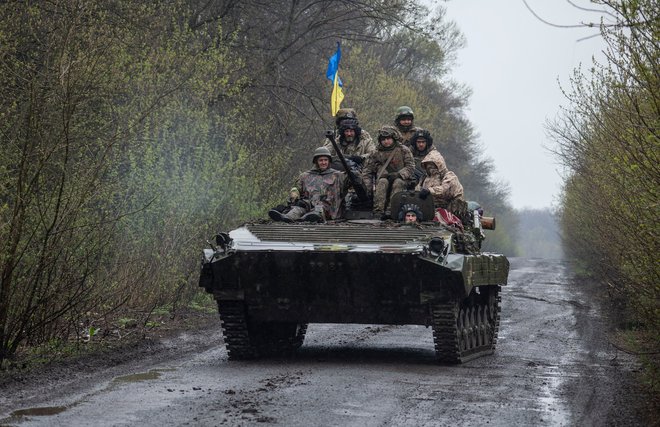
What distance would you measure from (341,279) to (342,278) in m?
0.02

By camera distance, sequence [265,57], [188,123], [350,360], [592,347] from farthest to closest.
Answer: [265,57] → [188,123] → [592,347] → [350,360]

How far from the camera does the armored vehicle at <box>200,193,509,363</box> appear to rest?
11156mm

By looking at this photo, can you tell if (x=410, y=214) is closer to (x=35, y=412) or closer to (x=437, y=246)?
(x=437, y=246)

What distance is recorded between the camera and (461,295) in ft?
37.2

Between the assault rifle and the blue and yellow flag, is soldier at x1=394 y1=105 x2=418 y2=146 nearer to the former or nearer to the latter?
the assault rifle

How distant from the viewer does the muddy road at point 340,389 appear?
8.09 metres

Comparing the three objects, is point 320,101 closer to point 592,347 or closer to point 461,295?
point 592,347

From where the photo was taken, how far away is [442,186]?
13.8 meters

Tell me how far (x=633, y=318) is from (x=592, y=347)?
9.61ft

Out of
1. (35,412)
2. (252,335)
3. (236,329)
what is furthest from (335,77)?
(35,412)

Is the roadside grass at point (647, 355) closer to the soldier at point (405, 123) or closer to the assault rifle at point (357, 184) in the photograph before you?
the assault rifle at point (357, 184)

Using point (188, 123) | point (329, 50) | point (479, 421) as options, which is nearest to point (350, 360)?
point (479, 421)

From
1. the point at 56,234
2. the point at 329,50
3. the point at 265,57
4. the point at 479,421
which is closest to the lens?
the point at 479,421

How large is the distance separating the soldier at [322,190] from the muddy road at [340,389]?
1.56 meters
